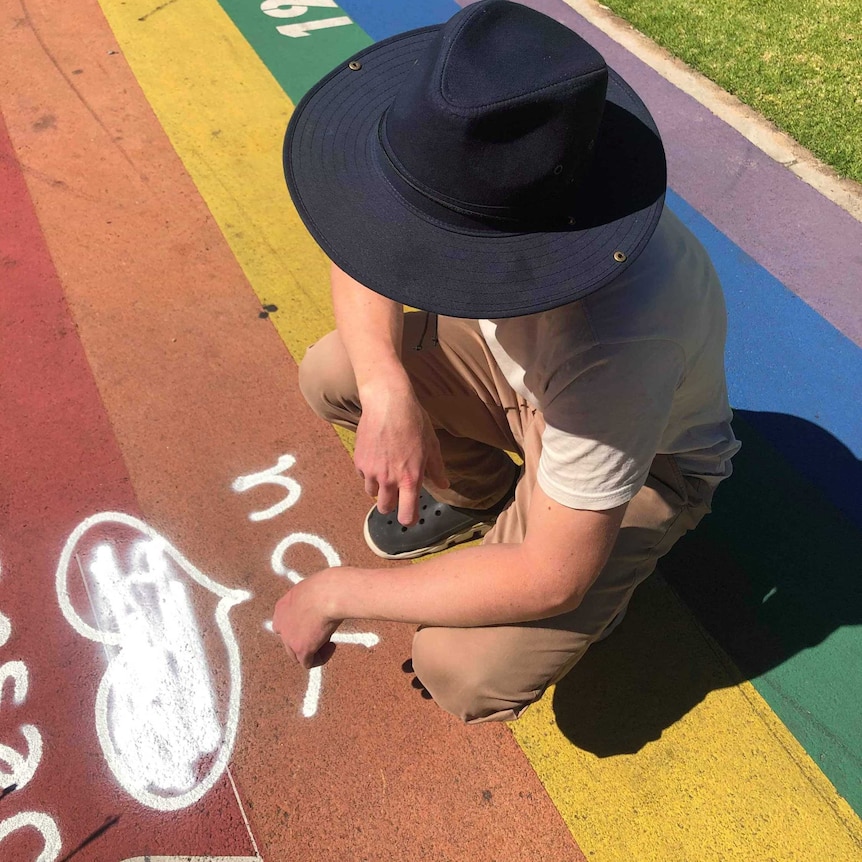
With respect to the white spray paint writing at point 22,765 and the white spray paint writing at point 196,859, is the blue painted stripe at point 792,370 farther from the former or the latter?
the white spray paint writing at point 22,765

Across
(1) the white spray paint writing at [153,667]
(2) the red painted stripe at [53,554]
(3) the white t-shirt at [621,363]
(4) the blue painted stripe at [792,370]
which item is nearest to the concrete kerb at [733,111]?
(4) the blue painted stripe at [792,370]

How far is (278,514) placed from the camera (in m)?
2.83

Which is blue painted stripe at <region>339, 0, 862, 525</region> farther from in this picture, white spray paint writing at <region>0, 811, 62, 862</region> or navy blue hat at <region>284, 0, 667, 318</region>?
white spray paint writing at <region>0, 811, 62, 862</region>

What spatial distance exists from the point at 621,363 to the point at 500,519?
2.89 ft

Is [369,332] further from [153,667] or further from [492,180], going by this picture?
[153,667]

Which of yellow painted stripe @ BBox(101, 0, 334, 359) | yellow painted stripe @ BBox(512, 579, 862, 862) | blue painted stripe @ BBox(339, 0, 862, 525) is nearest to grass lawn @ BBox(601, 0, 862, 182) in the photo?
blue painted stripe @ BBox(339, 0, 862, 525)

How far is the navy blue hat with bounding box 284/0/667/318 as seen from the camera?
1.32 meters

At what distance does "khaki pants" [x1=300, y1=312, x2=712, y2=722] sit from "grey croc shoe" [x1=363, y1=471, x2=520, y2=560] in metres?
0.22

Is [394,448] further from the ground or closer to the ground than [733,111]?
further from the ground

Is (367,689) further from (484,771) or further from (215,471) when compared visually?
(215,471)

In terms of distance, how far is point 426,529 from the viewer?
2.73 meters

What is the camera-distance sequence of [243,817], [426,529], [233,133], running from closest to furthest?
[243,817]
[426,529]
[233,133]

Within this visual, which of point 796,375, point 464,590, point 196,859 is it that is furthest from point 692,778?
point 796,375

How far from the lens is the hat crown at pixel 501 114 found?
130 cm
